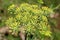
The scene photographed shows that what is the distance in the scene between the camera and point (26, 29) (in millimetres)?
3875

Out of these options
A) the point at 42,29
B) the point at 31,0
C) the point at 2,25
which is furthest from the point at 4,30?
the point at 42,29

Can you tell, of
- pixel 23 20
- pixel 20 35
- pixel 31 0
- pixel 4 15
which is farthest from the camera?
pixel 4 15

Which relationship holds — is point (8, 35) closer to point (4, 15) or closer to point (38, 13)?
point (4, 15)

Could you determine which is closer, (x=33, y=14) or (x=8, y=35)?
(x=33, y=14)

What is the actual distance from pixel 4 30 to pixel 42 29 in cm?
262

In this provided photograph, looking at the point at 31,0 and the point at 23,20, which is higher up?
the point at 31,0

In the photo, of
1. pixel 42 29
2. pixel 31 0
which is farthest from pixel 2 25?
pixel 42 29

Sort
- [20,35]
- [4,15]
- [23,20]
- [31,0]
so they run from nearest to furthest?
[23,20] < [31,0] < [20,35] < [4,15]

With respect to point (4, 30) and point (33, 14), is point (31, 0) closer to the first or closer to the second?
point (4, 30)

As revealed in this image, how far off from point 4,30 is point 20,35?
437mm

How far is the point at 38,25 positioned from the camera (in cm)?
395

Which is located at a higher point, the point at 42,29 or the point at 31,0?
the point at 31,0

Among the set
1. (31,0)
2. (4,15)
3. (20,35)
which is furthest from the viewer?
(4,15)

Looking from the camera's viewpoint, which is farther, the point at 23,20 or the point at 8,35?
the point at 8,35
